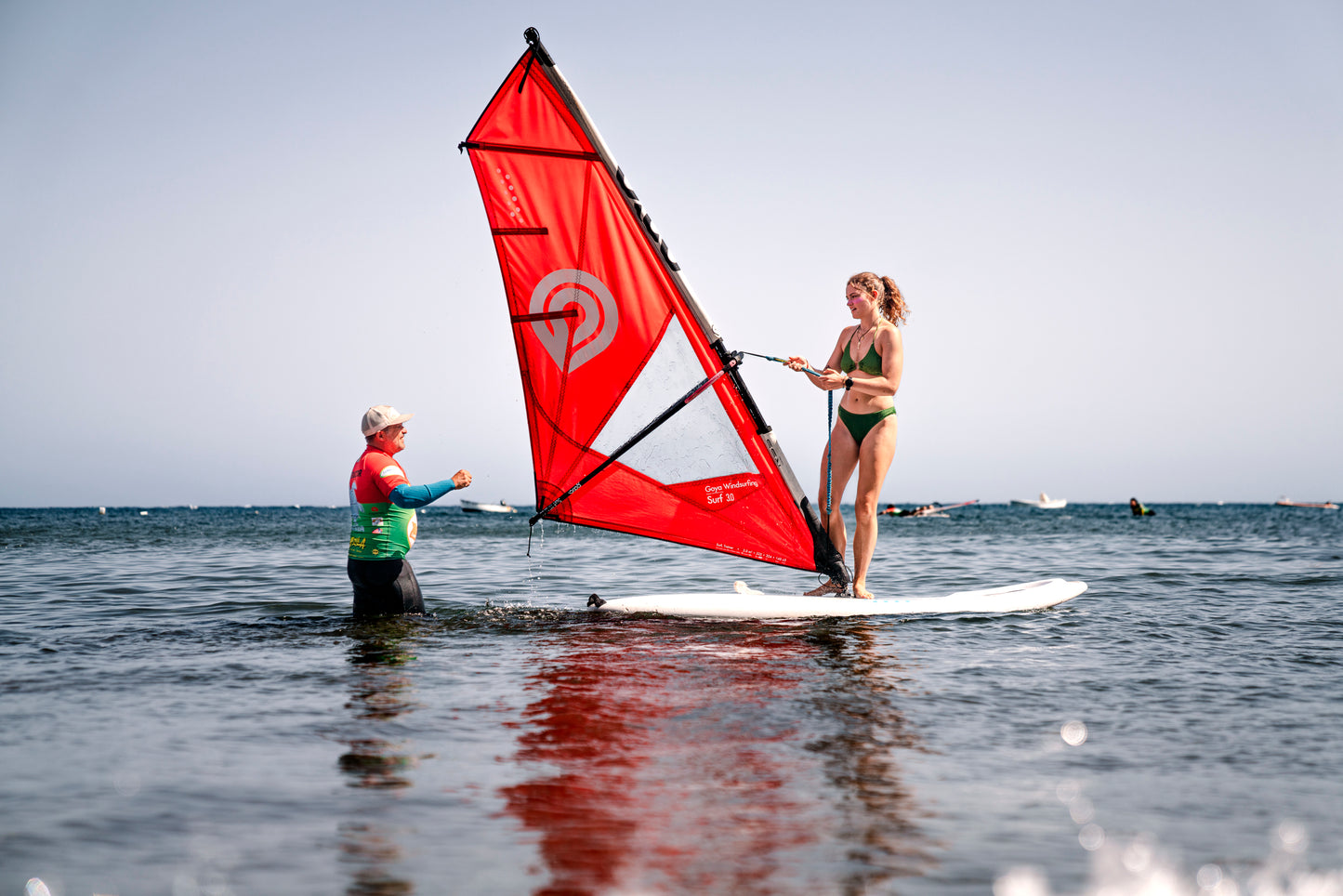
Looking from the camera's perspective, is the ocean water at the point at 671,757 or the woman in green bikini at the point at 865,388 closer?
the ocean water at the point at 671,757

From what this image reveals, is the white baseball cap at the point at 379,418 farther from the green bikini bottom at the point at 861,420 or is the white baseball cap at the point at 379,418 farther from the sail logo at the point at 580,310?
the green bikini bottom at the point at 861,420

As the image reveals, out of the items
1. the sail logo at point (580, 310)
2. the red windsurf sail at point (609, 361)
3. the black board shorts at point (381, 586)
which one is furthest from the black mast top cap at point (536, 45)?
the black board shorts at point (381, 586)

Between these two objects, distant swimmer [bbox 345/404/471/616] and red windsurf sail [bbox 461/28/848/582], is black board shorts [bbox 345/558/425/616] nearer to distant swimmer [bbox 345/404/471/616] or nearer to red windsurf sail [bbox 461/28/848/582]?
distant swimmer [bbox 345/404/471/616]

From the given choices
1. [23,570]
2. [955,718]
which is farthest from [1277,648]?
[23,570]

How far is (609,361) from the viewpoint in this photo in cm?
820

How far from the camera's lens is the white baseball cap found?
734 centimetres

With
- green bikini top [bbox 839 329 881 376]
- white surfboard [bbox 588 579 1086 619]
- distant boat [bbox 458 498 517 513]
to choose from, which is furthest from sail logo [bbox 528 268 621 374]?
distant boat [bbox 458 498 517 513]

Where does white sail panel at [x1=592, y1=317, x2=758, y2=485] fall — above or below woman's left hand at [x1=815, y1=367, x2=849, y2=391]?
below

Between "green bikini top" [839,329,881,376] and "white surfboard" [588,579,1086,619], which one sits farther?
"white surfboard" [588,579,1086,619]

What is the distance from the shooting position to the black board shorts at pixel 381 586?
7445 mm

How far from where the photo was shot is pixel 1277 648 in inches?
284

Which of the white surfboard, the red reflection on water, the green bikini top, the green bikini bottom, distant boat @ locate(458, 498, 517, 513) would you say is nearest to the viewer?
the red reflection on water

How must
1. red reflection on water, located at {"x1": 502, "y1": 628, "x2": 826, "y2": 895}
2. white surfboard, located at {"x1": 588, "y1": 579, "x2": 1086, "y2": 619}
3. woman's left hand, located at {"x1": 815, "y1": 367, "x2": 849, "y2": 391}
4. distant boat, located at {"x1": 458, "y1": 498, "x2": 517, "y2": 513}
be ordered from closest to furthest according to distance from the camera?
red reflection on water, located at {"x1": 502, "y1": 628, "x2": 826, "y2": 895}, woman's left hand, located at {"x1": 815, "y1": 367, "x2": 849, "y2": 391}, white surfboard, located at {"x1": 588, "y1": 579, "x2": 1086, "y2": 619}, distant boat, located at {"x1": 458, "y1": 498, "x2": 517, "y2": 513}

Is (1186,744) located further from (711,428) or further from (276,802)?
(711,428)
